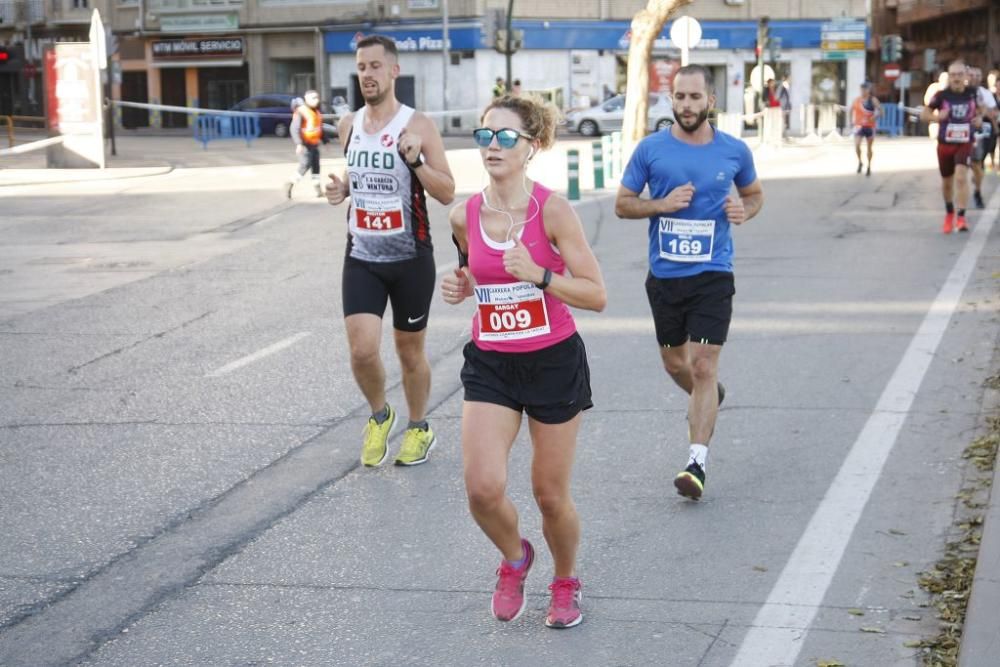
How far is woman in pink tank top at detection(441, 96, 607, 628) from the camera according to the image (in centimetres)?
490

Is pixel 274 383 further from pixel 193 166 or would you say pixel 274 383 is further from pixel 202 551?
pixel 193 166

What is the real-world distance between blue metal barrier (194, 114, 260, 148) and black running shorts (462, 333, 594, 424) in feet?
126

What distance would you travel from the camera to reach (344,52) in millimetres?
59031

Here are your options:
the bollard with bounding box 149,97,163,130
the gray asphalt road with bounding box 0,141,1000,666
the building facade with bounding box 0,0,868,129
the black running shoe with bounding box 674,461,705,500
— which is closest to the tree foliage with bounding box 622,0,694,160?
the gray asphalt road with bounding box 0,141,1000,666

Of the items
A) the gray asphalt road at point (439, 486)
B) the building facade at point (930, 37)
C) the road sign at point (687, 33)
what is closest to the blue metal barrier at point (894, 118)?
the building facade at point (930, 37)

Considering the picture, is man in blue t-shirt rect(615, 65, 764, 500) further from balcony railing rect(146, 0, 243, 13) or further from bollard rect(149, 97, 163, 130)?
balcony railing rect(146, 0, 243, 13)

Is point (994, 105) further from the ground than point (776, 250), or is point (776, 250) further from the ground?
point (994, 105)

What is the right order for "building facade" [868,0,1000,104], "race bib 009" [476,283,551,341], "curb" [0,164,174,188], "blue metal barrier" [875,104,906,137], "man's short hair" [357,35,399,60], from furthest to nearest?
"building facade" [868,0,1000,104], "blue metal barrier" [875,104,906,137], "curb" [0,164,174,188], "man's short hair" [357,35,399,60], "race bib 009" [476,283,551,341]

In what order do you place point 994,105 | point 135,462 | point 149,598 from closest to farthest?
point 149,598, point 135,462, point 994,105

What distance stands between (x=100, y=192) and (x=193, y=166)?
7.46 metres

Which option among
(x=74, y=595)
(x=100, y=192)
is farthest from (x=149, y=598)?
(x=100, y=192)

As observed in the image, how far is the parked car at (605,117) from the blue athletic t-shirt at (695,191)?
1718 inches

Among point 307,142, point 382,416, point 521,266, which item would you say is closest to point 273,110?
point 307,142

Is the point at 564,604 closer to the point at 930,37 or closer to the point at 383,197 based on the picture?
the point at 383,197
